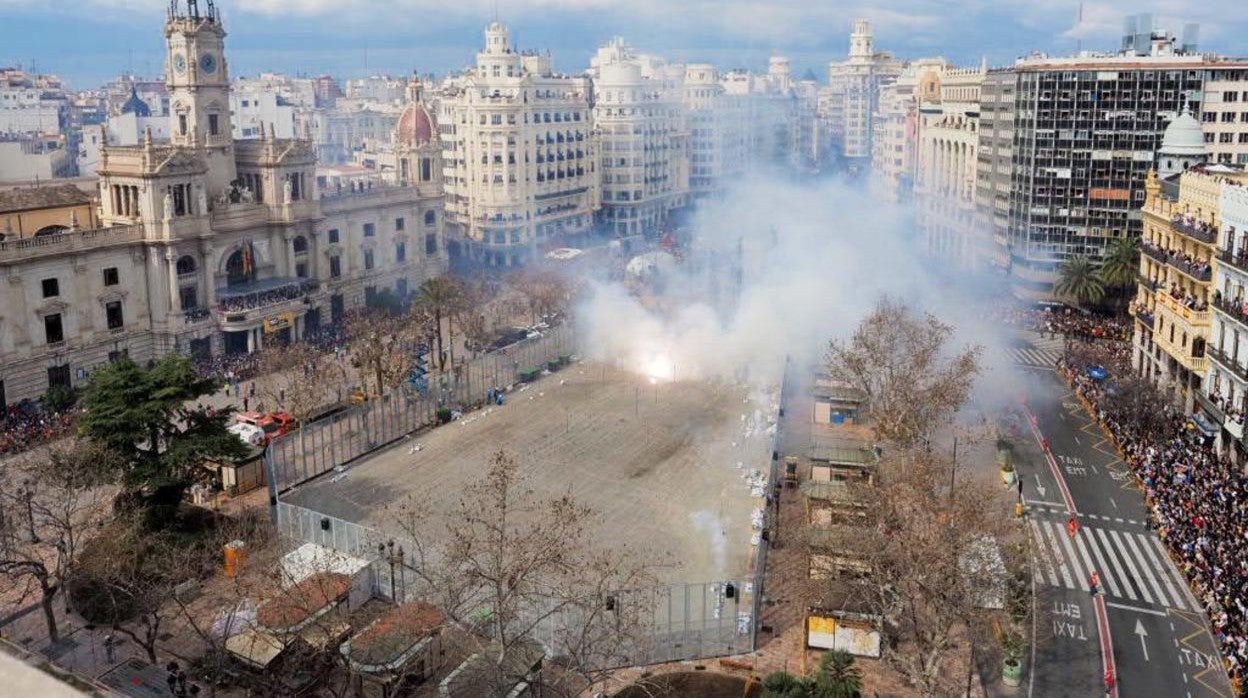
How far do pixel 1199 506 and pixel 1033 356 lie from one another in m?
29.3

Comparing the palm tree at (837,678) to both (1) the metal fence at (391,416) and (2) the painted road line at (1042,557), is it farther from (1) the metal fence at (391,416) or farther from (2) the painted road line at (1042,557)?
(1) the metal fence at (391,416)

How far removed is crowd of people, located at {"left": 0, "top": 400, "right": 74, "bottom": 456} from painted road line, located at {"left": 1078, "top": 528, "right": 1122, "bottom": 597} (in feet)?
148

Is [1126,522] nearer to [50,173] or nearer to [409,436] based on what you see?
[409,436]

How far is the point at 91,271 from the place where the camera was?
61.1 m

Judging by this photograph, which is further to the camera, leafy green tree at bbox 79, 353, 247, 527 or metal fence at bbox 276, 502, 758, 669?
leafy green tree at bbox 79, 353, 247, 527

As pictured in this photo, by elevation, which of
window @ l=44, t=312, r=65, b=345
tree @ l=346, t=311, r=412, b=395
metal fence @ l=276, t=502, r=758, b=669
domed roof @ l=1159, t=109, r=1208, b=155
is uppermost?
domed roof @ l=1159, t=109, r=1208, b=155

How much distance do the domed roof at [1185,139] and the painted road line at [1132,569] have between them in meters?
34.3

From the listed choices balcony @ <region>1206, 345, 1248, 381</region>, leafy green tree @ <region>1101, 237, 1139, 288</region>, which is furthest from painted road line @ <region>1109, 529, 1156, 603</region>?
leafy green tree @ <region>1101, 237, 1139, 288</region>

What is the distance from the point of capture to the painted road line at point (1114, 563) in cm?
3747

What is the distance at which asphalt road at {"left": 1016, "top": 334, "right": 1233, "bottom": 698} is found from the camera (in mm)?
32125

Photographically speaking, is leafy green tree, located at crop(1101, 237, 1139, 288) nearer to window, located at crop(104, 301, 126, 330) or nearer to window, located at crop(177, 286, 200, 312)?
window, located at crop(177, 286, 200, 312)

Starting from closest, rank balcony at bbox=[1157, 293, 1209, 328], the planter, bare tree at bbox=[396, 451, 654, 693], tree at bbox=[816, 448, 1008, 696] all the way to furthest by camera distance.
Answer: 1. bare tree at bbox=[396, 451, 654, 693]
2. tree at bbox=[816, 448, 1008, 696]
3. the planter
4. balcony at bbox=[1157, 293, 1209, 328]

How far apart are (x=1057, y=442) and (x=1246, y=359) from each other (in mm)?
9620

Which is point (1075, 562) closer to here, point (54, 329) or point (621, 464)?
point (621, 464)
